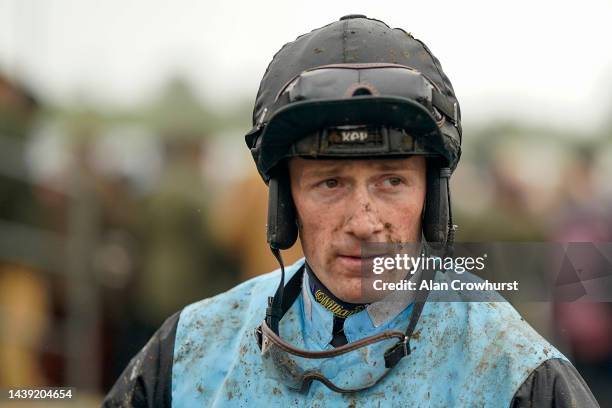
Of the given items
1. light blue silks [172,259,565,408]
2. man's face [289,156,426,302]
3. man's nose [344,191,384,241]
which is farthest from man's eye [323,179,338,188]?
light blue silks [172,259,565,408]

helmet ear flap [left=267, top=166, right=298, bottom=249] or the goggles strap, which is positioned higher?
helmet ear flap [left=267, top=166, right=298, bottom=249]

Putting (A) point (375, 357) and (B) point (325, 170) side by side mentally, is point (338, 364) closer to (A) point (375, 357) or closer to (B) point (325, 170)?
(A) point (375, 357)

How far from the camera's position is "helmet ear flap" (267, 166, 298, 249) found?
3760 mm

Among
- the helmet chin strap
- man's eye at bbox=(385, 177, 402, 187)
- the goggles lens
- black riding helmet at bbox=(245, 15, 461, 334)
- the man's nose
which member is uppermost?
black riding helmet at bbox=(245, 15, 461, 334)

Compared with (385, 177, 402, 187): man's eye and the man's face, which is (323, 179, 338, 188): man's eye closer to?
the man's face

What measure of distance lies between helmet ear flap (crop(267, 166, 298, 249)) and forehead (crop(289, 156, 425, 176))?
0.13 m

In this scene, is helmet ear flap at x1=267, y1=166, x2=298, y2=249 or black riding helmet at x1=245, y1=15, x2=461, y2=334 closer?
black riding helmet at x1=245, y1=15, x2=461, y2=334

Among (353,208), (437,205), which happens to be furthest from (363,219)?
(437,205)

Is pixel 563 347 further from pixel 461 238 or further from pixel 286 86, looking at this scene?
pixel 286 86

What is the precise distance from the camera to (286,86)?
3658mm

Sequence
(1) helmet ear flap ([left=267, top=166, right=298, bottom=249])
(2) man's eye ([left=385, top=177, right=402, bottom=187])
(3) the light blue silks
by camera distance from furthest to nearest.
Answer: (1) helmet ear flap ([left=267, top=166, right=298, bottom=249]), (2) man's eye ([left=385, top=177, right=402, bottom=187]), (3) the light blue silks

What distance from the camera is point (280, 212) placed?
148 inches

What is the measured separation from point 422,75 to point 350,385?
91 centimetres

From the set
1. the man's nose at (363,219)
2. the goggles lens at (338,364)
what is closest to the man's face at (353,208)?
the man's nose at (363,219)
